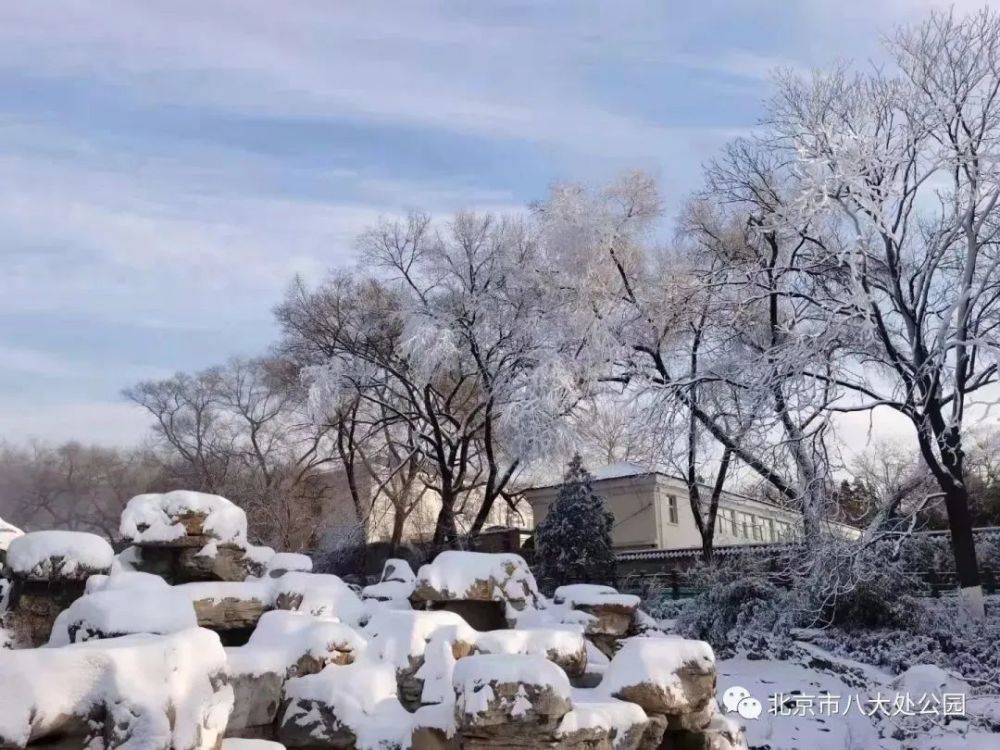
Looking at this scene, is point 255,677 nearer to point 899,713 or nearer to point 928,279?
point 899,713

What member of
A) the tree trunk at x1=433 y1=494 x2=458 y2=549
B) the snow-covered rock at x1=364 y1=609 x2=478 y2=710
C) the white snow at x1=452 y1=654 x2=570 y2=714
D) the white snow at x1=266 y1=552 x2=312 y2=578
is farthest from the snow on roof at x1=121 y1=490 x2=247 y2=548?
the tree trunk at x1=433 y1=494 x2=458 y2=549

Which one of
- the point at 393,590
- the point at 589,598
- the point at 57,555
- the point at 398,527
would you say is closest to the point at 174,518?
the point at 57,555

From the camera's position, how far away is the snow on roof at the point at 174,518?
9414mm

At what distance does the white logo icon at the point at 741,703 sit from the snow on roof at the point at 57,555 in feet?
22.1

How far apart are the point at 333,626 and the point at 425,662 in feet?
2.68

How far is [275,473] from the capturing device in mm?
30531

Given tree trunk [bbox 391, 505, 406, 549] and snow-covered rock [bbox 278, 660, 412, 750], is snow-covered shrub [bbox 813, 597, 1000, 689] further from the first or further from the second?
tree trunk [bbox 391, 505, 406, 549]

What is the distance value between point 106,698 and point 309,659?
120 inches

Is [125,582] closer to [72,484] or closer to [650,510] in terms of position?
[650,510]

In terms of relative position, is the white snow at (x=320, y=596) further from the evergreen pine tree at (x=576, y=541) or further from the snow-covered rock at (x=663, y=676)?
the evergreen pine tree at (x=576, y=541)

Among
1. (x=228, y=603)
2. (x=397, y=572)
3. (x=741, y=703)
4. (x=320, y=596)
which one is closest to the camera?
(x=228, y=603)

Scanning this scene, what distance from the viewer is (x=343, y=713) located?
22.7 feet

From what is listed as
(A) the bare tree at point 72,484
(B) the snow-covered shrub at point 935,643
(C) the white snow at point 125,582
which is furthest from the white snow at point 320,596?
(A) the bare tree at point 72,484

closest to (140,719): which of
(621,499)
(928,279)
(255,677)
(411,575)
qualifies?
(255,677)
